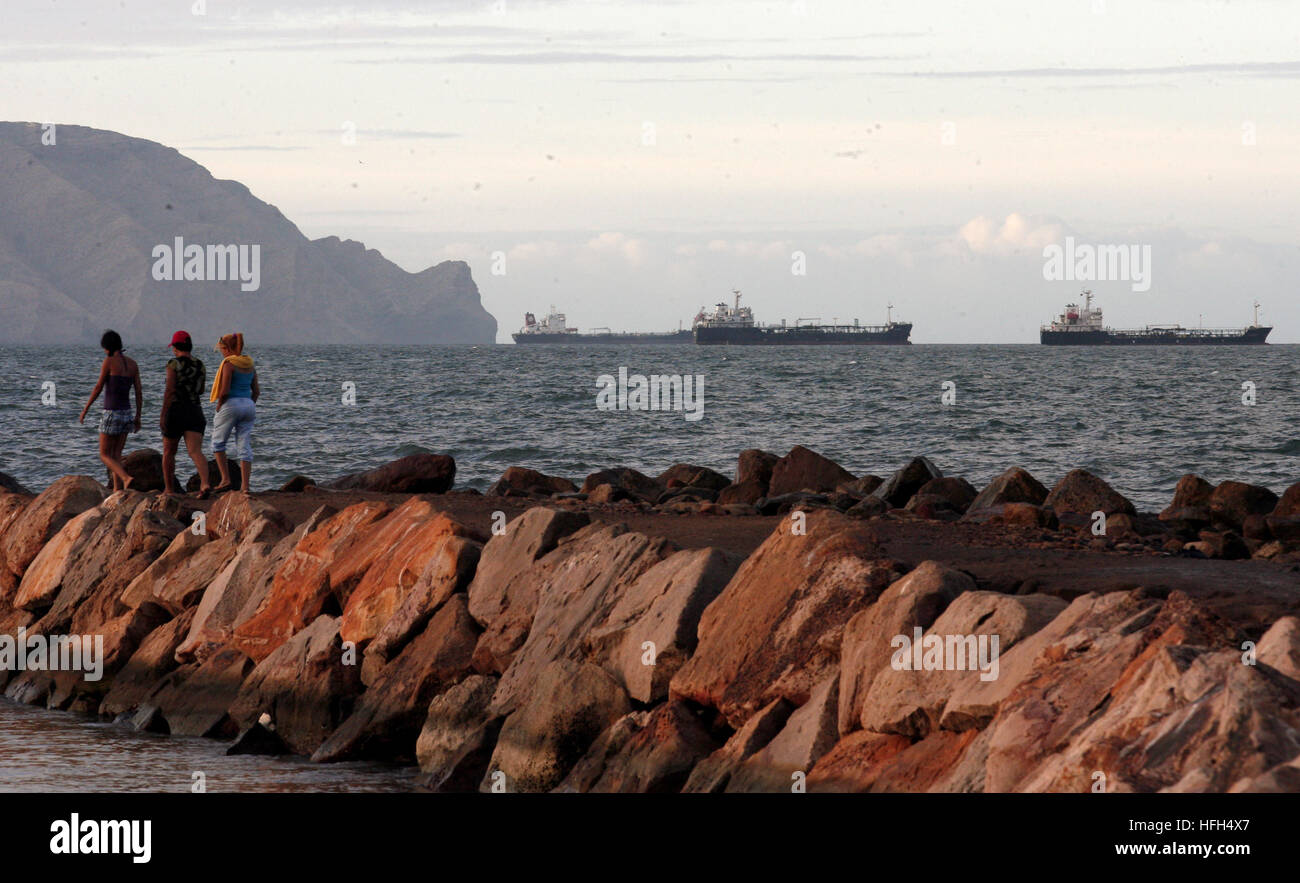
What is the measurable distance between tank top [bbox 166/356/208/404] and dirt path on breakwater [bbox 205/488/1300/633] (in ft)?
3.52

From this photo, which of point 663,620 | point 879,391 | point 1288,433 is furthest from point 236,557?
point 879,391

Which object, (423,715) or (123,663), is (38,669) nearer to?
(123,663)

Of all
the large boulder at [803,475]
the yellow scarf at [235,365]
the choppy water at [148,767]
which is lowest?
the choppy water at [148,767]

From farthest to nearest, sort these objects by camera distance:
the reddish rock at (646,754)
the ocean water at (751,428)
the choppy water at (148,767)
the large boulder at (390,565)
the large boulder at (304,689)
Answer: the ocean water at (751,428)
the large boulder at (390,565)
the large boulder at (304,689)
the choppy water at (148,767)
the reddish rock at (646,754)

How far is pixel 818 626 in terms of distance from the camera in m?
7.93

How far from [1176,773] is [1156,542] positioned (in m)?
7.31

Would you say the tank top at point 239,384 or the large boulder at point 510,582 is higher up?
the tank top at point 239,384

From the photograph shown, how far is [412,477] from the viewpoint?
1727 centimetres

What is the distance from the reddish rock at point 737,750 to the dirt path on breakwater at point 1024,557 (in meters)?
1.90

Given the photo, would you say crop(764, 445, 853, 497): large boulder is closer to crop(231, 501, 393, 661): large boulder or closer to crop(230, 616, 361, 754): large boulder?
crop(231, 501, 393, 661): large boulder

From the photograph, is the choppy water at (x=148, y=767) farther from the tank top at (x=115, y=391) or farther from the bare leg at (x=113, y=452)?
the tank top at (x=115, y=391)

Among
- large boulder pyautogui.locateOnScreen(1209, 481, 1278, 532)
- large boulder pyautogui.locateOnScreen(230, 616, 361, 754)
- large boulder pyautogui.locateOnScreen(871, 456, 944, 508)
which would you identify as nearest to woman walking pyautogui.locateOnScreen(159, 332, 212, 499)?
large boulder pyautogui.locateOnScreen(230, 616, 361, 754)

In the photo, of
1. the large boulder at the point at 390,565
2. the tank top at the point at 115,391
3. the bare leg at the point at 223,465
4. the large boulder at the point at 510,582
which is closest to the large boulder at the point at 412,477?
the bare leg at the point at 223,465

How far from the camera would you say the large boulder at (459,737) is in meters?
8.88
